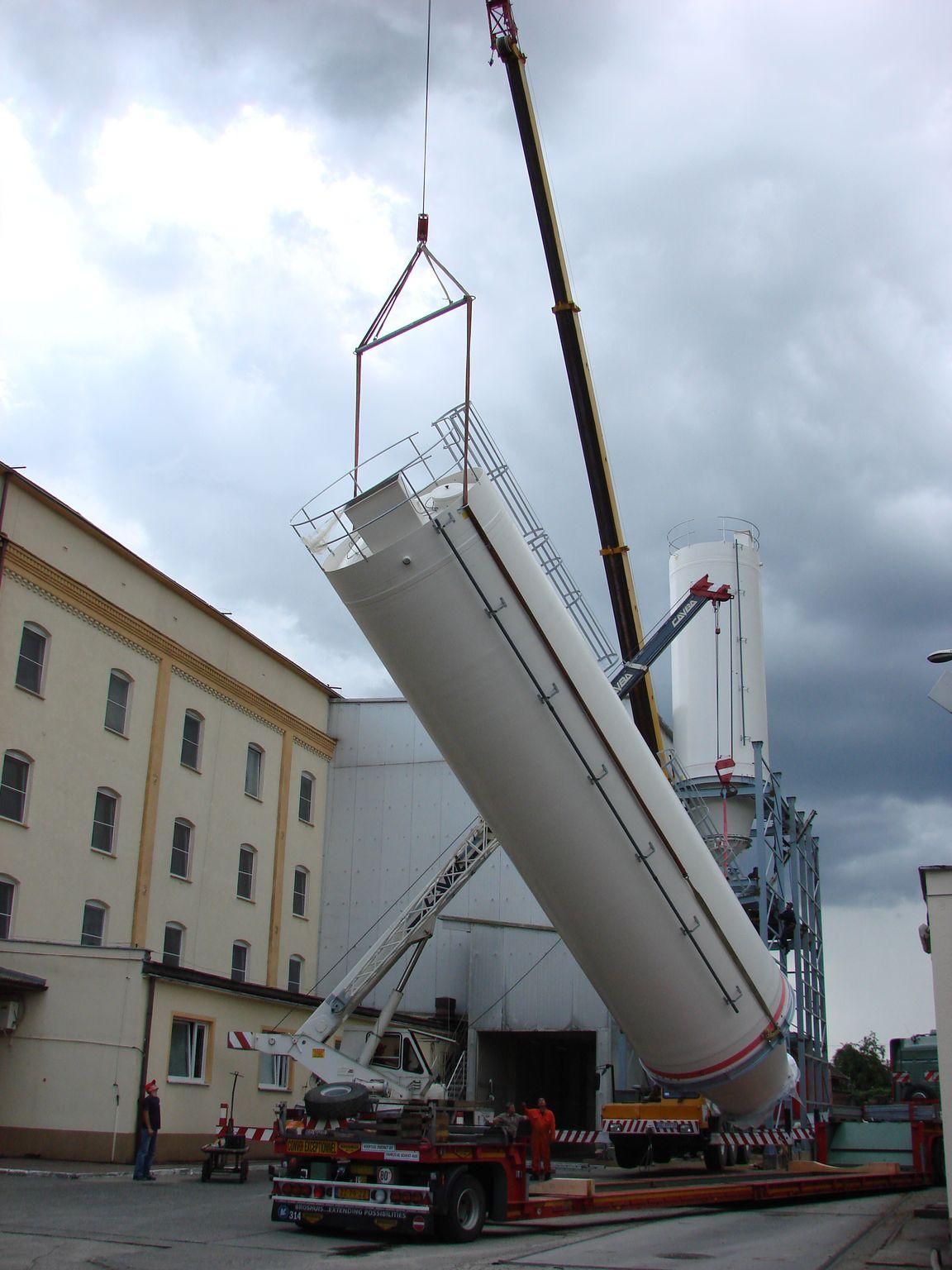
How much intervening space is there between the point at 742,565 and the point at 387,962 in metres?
12.6

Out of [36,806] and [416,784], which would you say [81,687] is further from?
[416,784]

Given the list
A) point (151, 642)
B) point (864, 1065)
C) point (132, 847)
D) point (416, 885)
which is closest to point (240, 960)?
point (416, 885)

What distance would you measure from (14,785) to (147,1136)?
797 cm

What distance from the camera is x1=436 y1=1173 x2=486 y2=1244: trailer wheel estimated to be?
1070 centimetres

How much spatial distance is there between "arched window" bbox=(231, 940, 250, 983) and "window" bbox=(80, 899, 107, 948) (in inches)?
194

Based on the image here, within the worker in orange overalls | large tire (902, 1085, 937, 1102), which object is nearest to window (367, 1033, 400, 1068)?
the worker in orange overalls

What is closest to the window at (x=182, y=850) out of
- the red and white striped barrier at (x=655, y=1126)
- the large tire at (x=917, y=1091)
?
the red and white striped barrier at (x=655, y=1126)

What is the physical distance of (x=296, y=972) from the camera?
30.9 meters

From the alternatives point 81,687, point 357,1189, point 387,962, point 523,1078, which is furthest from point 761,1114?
point 523,1078

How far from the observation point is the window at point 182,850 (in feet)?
85.9

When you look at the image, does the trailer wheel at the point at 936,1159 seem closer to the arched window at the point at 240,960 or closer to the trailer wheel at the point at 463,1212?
the trailer wheel at the point at 463,1212

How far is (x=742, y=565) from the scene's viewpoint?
26.2m

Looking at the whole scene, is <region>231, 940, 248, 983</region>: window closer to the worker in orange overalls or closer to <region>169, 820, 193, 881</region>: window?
<region>169, 820, 193, 881</region>: window

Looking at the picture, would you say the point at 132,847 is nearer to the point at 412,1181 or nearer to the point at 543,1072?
the point at 412,1181
